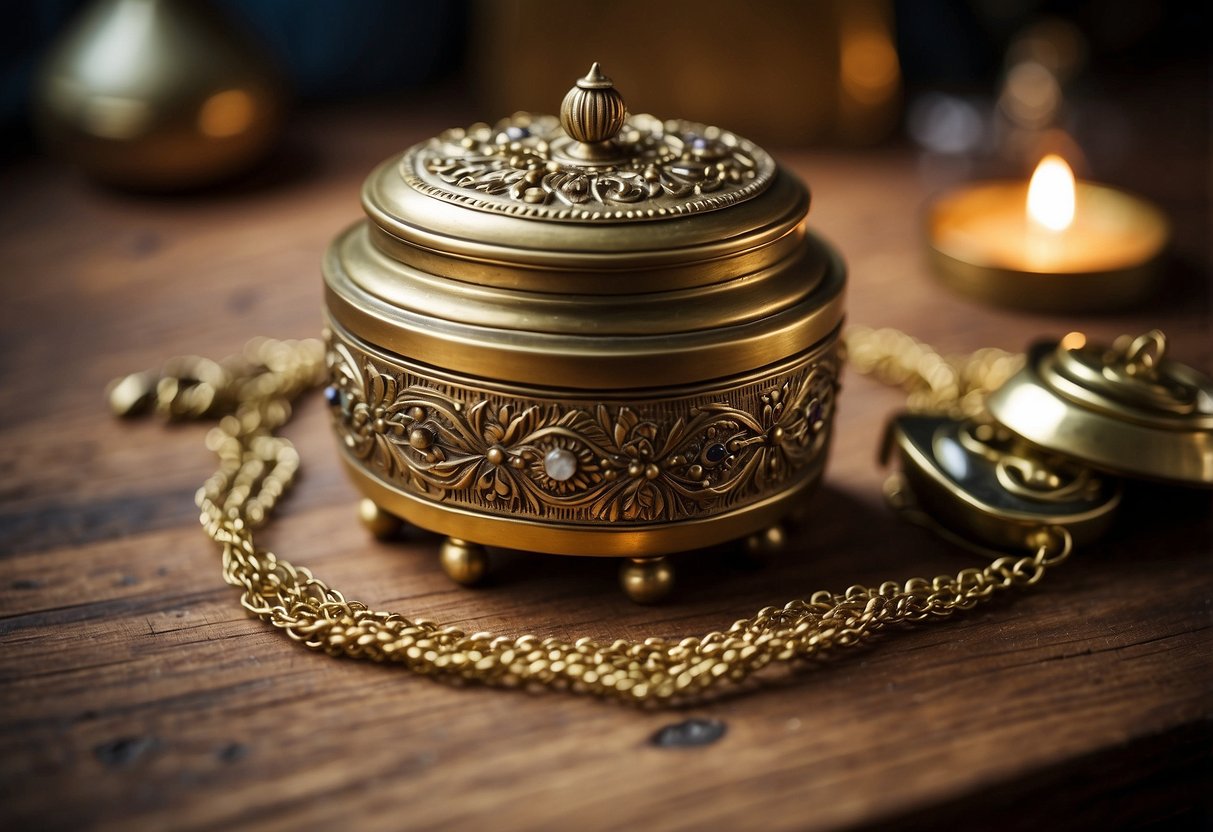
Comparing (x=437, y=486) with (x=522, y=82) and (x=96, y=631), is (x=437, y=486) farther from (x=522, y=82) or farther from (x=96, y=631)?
(x=522, y=82)

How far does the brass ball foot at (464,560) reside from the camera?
990 mm

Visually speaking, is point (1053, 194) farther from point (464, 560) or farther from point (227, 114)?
point (227, 114)

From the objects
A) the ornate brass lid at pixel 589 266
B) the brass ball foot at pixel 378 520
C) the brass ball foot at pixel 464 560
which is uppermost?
the ornate brass lid at pixel 589 266

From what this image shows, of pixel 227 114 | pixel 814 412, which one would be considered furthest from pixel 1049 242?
pixel 227 114

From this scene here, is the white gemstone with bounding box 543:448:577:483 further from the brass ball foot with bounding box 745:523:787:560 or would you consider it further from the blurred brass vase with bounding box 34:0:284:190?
the blurred brass vase with bounding box 34:0:284:190

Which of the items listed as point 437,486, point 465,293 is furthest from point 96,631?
point 465,293

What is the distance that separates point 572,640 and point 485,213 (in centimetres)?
36

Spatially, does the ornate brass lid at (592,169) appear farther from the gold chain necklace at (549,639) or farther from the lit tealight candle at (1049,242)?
the lit tealight candle at (1049,242)

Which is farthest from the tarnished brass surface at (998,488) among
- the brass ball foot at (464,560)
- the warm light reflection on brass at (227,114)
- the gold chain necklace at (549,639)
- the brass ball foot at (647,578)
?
the warm light reflection on brass at (227,114)

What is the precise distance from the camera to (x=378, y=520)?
41.8 inches

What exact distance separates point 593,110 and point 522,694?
472mm

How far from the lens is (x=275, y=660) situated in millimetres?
929

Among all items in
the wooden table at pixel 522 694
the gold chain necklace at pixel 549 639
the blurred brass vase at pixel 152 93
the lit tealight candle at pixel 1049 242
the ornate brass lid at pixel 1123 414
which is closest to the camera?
the wooden table at pixel 522 694

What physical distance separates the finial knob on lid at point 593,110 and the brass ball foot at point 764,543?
→ 0.37m
